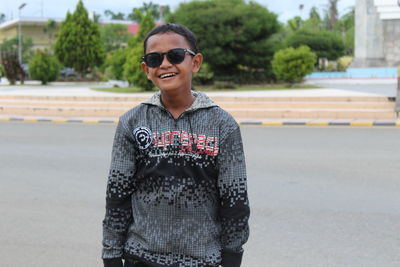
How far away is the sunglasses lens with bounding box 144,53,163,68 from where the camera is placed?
78.5 inches

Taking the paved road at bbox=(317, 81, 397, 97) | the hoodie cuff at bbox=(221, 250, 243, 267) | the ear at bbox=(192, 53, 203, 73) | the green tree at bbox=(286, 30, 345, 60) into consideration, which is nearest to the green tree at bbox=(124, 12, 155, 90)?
the paved road at bbox=(317, 81, 397, 97)

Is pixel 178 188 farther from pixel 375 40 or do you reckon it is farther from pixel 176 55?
pixel 375 40

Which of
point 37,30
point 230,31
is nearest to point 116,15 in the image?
point 37,30

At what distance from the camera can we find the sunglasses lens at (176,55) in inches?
78.0

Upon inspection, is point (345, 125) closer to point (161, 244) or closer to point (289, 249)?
point (289, 249)

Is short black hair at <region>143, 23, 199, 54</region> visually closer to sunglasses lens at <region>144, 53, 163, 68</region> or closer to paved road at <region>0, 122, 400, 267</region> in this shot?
sunglasses lens at <region>144, 53, 163, 68</region>

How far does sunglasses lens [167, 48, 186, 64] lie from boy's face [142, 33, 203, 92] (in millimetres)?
11

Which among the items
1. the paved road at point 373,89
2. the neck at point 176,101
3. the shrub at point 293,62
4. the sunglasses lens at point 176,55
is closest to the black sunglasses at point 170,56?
the sunglasses lens at point 176,55

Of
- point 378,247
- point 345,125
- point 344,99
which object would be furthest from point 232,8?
point 378,247

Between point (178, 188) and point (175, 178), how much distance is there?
4cm

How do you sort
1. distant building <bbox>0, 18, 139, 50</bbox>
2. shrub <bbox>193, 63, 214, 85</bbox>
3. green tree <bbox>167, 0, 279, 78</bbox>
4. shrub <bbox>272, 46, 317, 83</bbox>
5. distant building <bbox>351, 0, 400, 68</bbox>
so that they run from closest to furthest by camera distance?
shrub <bbox>272, 46, 317, 83</bbox> → shrub <bbox>193, 63, 214, 85</bbox> → green tree <bbox>167, 0, 279, 78</bbox> → distant building <bbox>351, 0, 400, 68</bbox> → distant building <bbox>0, 18, 139, 50</bbox>

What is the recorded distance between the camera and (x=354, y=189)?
6648 mm

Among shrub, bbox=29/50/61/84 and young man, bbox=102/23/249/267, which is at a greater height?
shrub, bbox=29/50/61/84

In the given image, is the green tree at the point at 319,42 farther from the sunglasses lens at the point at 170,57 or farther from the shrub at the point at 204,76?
the sunglasses lens at the point at 170,57
